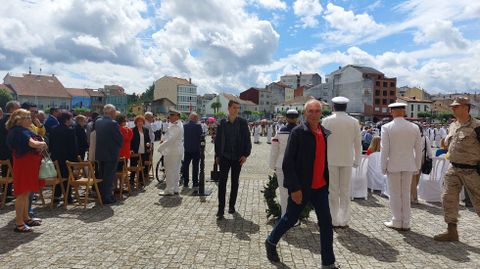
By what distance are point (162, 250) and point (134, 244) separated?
0.49 meters

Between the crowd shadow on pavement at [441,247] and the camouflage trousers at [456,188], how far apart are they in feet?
1.27

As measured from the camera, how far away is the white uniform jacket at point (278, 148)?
602cm

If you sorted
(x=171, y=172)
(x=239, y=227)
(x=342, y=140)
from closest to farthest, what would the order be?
(x=342, y=140) → (x=239, y=227) → (x=171, y=172)

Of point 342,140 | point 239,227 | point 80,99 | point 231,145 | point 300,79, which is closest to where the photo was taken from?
point 342,140

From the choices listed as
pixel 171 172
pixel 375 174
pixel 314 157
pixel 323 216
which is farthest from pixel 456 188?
pixel 171 172

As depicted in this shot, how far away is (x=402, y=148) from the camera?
20.9 ft

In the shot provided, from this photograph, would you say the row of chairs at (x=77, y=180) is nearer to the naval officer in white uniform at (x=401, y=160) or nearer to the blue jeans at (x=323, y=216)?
the blue jeans at (x=323, y=216)

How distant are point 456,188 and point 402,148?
961mm

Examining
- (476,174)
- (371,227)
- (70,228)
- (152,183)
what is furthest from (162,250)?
(152,183)

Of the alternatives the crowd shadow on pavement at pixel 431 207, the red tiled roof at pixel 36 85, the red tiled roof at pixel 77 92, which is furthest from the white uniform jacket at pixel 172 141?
the red tiled roof at pixel 77 92

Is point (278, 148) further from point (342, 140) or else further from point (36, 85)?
point (36, 85)

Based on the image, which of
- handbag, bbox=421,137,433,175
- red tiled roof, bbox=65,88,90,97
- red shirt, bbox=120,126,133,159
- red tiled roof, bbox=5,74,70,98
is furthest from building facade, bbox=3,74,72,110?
handbag, bbox=421,137,433,175

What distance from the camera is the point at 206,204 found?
327 inches

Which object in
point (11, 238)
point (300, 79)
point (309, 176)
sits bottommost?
point (11, 238)
